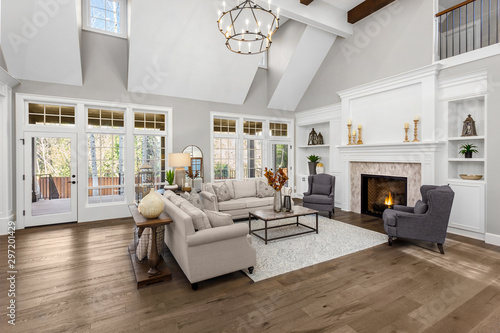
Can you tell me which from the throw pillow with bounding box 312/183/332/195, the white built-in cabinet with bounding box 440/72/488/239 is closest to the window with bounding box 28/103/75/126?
the throw pillow with bounding box 312/183/332/195

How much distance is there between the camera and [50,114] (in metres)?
5.20

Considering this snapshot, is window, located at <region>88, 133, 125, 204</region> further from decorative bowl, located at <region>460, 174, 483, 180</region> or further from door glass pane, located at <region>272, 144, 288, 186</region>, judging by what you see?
decorative bowl, located at <region>460, 174, 483, 180</region>

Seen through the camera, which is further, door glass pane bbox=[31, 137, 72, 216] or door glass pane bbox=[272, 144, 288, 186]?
door glass pane bbox=[272, 144, 288, 186]

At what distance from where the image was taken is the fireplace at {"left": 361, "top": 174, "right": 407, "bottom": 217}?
5.37m

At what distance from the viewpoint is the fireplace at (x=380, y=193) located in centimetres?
537

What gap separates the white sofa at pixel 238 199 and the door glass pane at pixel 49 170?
3.01 m

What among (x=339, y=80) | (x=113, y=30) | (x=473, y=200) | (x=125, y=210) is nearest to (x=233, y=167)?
(x=125, y=210)

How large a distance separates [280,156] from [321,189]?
A: 240cm

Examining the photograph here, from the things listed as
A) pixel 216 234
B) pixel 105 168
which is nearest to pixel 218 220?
pixel 216 234

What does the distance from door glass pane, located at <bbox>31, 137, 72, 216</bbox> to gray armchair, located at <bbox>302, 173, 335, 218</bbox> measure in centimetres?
532

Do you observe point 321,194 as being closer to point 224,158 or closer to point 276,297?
point 224,158

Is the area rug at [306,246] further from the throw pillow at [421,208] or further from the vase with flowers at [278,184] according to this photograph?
the throw pillow at [421,208]

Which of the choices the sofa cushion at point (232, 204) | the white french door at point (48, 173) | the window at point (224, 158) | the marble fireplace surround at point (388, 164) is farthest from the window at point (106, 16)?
the marble fireplace surround at point (388, 164)

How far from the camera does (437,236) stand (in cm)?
357
